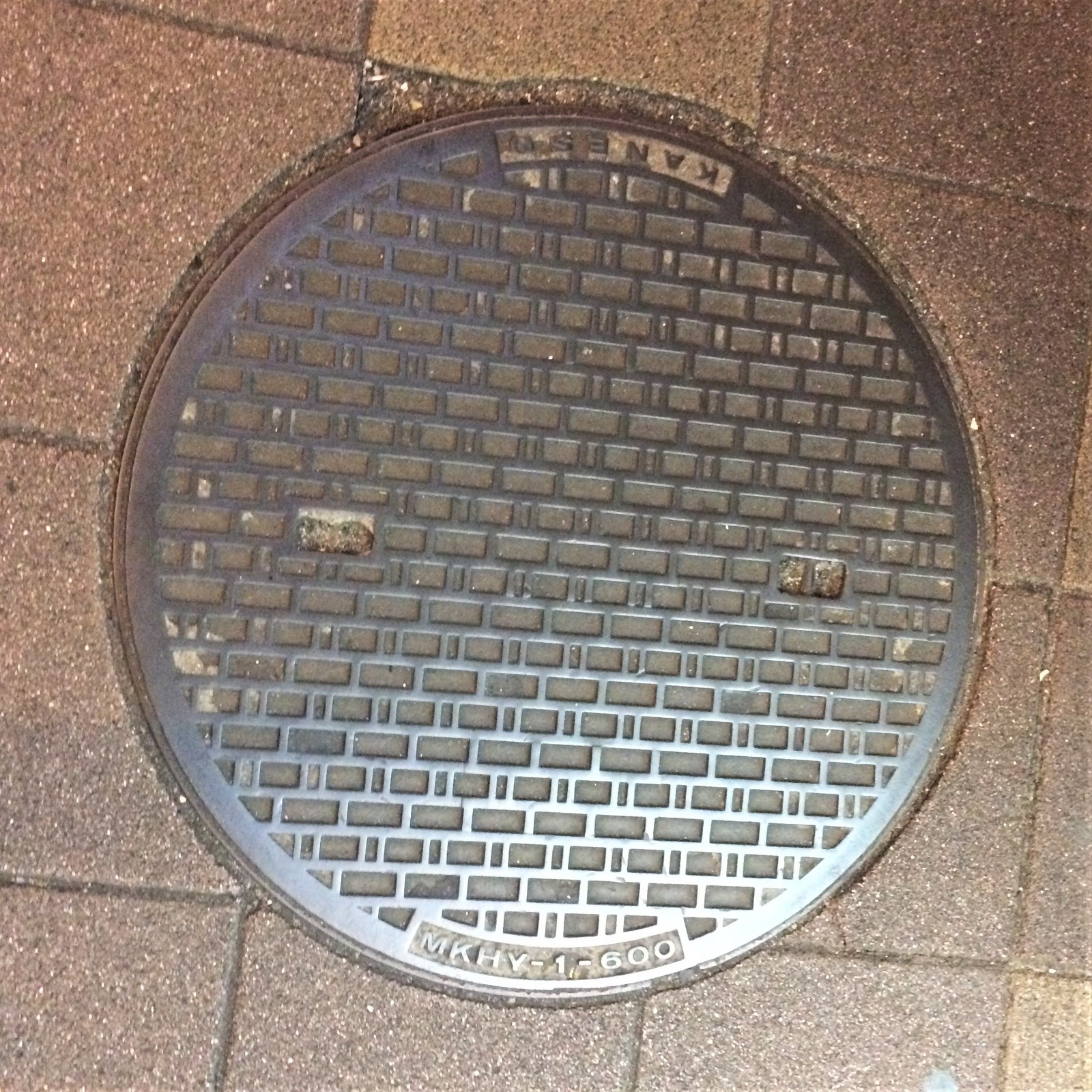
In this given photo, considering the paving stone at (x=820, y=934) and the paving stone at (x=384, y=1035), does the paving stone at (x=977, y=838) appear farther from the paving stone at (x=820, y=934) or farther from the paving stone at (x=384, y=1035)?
the paving stone at (x=384, y=1035)

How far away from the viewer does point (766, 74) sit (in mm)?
1328

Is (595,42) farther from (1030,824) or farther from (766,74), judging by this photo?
(1030,824)

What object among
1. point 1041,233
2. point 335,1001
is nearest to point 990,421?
point 1041,233

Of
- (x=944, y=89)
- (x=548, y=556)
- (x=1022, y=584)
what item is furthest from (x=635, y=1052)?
(x=944, y=89)

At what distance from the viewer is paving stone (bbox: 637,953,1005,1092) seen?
4.41 ft

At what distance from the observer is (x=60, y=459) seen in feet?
4.03

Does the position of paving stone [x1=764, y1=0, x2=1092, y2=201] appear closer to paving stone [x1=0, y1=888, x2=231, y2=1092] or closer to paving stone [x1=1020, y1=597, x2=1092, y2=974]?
paving stone [x1=1020, y1=597, x2=1092, y2=974]

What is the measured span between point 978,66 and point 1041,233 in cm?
25

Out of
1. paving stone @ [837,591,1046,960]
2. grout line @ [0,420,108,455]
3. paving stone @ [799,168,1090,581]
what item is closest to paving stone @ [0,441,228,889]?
grout line @ [0,420,108,455]

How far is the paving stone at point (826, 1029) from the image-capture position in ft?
4.41

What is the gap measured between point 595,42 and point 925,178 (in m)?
0.51

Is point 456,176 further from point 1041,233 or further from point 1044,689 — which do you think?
point 1044,689

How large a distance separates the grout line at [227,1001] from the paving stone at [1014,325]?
1179 mm

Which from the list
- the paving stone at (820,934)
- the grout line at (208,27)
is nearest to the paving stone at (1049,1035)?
the paving stone at (820,934)
